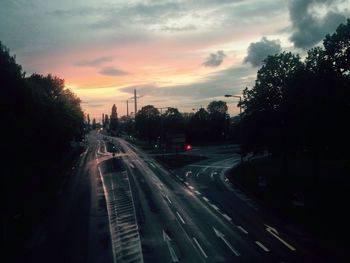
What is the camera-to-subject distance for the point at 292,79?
35.8 m

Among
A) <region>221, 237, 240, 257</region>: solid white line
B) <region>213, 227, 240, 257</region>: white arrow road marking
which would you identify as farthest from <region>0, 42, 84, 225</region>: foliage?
<region>221, 237, 240, 257</region>: solid white line

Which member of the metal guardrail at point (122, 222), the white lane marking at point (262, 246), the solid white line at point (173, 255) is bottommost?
the white lane marking at point (262, 246)

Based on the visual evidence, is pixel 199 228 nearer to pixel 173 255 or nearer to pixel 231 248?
pixel 231 248

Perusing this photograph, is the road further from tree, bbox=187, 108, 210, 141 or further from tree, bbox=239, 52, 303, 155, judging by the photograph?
tree, bbox=187, 108, 210, 141

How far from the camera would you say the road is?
2077cm

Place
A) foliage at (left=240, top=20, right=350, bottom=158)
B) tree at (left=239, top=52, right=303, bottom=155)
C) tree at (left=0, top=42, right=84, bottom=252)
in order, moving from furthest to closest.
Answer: tree at (left=239, top=52, right=303, bottom=155), tree at (left=0, top=42, right=84, bottom=252), foliage at (left=240, top=20, right=350, bottom=158)

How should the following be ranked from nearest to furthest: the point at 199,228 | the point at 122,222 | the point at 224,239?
the point at 224,239
the point at 199,228
the point at 122,222

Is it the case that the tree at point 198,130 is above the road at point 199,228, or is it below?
above

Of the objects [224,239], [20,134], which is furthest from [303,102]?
[20,134]

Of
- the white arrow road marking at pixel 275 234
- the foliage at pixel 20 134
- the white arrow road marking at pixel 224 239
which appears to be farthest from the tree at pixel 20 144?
the white arrow road marking at pixel 275 234

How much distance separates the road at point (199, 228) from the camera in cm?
2077

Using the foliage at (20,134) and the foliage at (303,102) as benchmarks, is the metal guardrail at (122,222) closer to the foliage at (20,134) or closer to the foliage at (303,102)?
the foliage at (20,134)

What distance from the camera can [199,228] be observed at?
Result: 26.3m

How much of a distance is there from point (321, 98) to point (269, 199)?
31.3 feet
